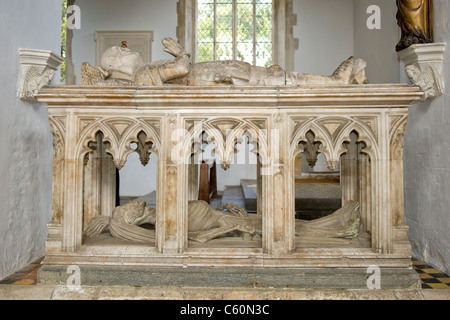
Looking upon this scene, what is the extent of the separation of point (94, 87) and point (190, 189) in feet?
4.64

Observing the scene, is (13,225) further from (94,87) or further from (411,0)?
(411,0)

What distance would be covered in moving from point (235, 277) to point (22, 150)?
88.9 inches

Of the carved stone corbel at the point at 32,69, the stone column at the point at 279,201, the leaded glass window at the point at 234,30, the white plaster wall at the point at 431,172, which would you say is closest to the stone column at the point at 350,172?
the white plaster wall at the point at 431,172

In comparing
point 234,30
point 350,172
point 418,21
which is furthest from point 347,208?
point 234,30

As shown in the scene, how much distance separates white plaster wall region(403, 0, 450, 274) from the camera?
3514 mm

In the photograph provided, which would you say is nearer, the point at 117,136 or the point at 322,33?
the point at 117,136

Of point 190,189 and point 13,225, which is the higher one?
point 190,189

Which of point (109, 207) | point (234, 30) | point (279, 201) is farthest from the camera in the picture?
point (234, 30)

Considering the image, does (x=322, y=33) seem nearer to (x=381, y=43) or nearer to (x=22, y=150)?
(x=381, y=43)

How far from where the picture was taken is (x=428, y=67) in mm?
3568

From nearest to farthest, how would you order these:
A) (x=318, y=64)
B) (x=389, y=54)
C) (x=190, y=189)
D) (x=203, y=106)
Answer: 1. (x=203, y=106)
2. (x=190, y=189)
3. (x=389, y=54)
4. (x=318, y=64)
